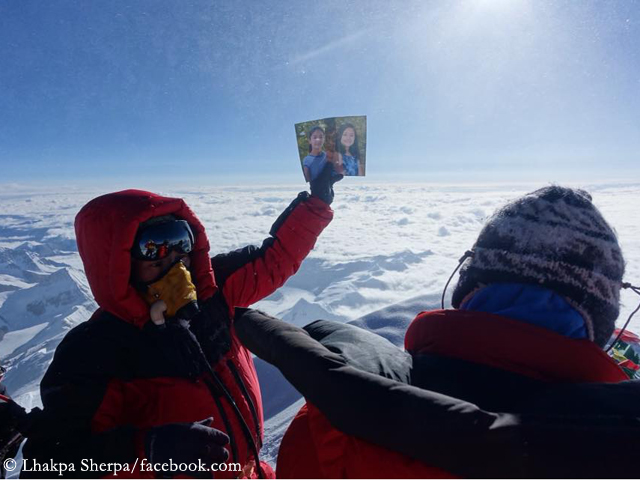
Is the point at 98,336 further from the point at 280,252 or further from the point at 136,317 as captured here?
the point at 280,252

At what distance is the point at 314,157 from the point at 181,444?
234 cm

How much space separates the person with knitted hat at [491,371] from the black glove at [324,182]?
1963 mm

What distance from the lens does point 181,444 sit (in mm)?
1615

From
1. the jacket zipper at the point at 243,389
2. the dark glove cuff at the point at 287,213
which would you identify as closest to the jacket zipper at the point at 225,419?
the jacket zipper at the point at 243,389

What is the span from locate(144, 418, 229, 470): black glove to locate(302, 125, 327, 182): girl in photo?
2139mm

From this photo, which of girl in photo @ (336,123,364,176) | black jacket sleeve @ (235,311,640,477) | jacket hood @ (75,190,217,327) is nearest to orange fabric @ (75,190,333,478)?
jacket hood @ (75,190,217,327)

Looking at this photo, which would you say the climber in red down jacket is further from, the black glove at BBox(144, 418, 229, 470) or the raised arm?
the raised arm

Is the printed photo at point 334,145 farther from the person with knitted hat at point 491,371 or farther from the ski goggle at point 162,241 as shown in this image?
the person with knitted hat at point 491,371

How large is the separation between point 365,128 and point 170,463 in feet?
8.53

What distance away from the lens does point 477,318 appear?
0.93 m

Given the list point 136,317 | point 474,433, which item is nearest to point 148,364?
point 136,317

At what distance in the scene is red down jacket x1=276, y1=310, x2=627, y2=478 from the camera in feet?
2.33

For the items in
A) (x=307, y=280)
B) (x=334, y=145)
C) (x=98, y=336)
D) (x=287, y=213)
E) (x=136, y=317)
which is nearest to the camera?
(x=98, y=336)

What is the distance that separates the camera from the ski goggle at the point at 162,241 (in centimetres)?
214
